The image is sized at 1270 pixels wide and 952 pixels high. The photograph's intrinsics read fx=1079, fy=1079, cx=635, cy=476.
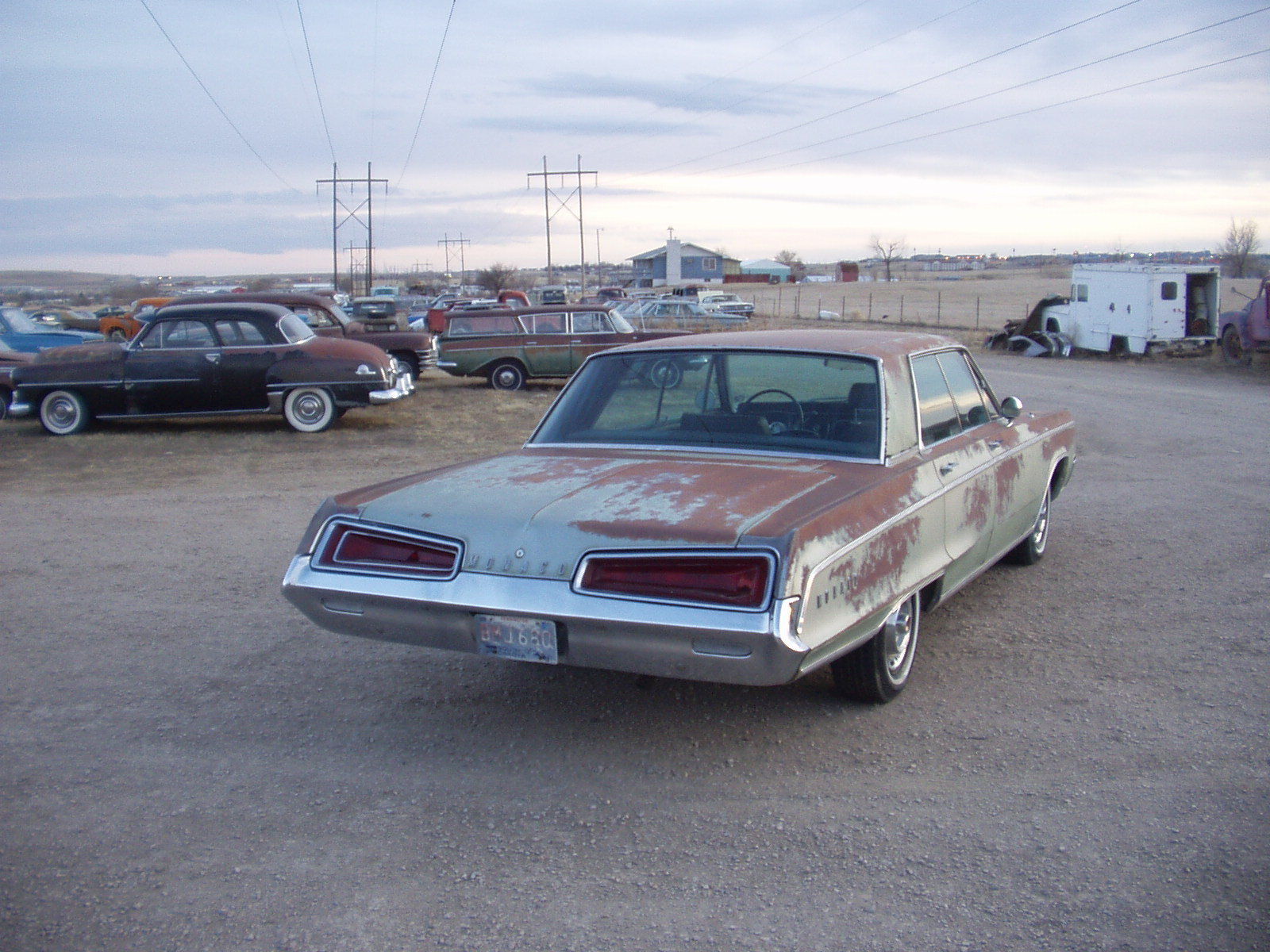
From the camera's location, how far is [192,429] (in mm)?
13469

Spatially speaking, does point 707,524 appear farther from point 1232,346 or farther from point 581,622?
point 1232,346

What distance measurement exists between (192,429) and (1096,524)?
1062 centimetres

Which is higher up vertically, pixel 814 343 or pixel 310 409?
pixel 814 343

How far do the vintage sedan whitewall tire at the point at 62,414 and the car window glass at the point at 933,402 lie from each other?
11.2 metres

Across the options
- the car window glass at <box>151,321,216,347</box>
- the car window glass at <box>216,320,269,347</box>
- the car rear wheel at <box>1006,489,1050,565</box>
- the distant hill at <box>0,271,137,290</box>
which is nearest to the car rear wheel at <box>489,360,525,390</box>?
the car window glass at <box>216,320,269,347</box>

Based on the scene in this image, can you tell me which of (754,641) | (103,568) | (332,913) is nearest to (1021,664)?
(754,641)

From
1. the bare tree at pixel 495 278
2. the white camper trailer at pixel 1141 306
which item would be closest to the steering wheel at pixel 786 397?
the white camper trailer at pixel 1141 306

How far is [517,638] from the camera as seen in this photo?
3.54 metres

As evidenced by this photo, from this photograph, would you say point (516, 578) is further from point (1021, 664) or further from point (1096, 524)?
point (1096, 524)

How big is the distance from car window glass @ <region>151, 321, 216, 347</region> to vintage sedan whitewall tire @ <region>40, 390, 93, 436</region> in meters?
1.46

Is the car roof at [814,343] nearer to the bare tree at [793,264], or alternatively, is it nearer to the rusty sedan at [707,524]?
the rusty sedan at [707,524]

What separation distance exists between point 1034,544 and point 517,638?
12.9ft

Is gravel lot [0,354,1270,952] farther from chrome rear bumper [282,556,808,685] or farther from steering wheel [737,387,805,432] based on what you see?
steering wheel [737,387,805,432]

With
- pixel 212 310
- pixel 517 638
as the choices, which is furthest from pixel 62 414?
pixel 517 638
